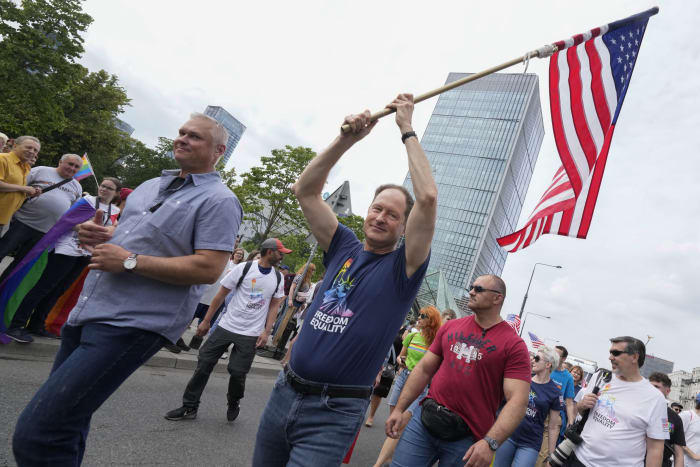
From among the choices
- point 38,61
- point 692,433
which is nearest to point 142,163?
point 38,61

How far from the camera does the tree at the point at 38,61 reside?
22.0 meters

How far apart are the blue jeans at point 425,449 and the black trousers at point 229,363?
225 centimetres

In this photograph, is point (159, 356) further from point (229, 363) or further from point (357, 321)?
point (357, 321)

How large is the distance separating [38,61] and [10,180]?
76.6 feet

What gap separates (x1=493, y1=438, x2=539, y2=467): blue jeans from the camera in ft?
14.4

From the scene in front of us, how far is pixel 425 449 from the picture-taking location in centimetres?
285

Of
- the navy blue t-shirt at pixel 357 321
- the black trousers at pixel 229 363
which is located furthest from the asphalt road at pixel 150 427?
the navy blue t-shirt at pixel 357 321

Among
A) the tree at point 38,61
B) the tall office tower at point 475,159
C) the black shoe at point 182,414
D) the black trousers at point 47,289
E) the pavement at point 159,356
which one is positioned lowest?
the pavement at point 159,356

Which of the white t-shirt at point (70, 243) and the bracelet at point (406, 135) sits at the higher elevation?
the bracelet at point (406, 135)

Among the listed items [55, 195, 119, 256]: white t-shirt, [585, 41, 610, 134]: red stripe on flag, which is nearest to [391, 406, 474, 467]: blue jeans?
[585, 41, 610, 134]: red stripe on flag

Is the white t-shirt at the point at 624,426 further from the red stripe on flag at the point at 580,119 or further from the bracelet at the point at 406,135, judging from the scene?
the bracelet at the point at 406,135

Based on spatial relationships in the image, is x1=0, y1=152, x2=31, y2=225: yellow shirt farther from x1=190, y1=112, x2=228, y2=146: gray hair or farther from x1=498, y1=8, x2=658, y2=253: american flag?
x1=498, y1=8, x2=658, y2=253: american flag

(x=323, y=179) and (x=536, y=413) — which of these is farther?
(x=536, y=413)

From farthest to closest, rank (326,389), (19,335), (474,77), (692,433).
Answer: (692,433) → (19,335) → (474,77) → (326,389)
